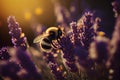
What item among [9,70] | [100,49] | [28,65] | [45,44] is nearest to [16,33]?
[45,44]

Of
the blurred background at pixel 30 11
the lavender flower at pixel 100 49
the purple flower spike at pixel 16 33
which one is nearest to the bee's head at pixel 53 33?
the purple flower spike at pixel 16 33

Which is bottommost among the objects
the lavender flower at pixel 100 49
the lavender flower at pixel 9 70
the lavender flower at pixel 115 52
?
the lavender flower at pixel 9 70

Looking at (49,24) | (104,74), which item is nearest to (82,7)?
(49,24)

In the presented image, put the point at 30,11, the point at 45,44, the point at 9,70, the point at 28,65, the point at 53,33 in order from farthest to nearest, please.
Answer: the point at 30,11 < the point at 53,33 < the point at 45,44 < the point at 28,65 < the point at 9,70

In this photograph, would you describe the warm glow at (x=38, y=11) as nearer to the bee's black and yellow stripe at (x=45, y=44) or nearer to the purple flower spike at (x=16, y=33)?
the bee's black and yellow stripe at (x=45, y=44)

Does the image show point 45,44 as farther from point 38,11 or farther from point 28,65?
point 38,11

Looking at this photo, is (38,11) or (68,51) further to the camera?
(38,11)

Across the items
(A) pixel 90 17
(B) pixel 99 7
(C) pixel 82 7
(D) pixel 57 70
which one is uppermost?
(B) pixel 99 7

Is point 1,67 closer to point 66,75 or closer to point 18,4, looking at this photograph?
point 66,75

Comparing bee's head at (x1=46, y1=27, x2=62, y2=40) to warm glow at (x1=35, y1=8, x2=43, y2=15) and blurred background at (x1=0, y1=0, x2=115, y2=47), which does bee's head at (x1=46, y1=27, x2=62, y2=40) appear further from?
warm glow at (x1=35, y1=8, x2=43, y2=15)

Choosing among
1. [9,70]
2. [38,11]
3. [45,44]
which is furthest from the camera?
[38,11]

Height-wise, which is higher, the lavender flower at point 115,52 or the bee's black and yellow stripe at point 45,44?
the bee's black and yellow stripe at point 45,44
